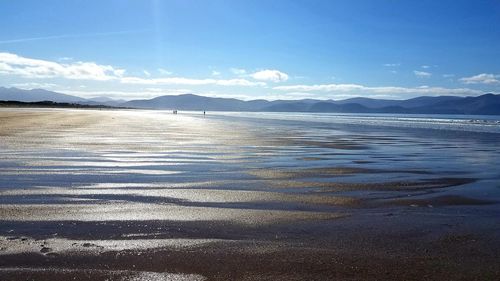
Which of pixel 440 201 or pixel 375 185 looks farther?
pixel 375 185

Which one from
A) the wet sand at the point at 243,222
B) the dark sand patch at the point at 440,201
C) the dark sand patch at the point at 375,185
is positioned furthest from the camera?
the dark sand patch at the point at 375,185

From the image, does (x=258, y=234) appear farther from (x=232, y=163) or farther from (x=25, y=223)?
(x=232, y=163)

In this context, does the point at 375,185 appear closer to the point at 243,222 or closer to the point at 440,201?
the point at 440,201

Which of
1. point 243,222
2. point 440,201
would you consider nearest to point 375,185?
point 440,201

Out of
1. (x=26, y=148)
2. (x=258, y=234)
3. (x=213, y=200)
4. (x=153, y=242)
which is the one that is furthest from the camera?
(x=26, y=148)

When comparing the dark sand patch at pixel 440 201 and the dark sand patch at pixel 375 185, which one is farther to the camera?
the dark sand patch at pixel 375 185

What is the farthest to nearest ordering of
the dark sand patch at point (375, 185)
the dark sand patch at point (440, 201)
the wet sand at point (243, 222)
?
the dark sand patch at point (375, 185)
the dark sand patch at point (440, 201)
the wet sand at point (243, 222)

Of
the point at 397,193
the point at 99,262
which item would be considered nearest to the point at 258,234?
the point at 99,262

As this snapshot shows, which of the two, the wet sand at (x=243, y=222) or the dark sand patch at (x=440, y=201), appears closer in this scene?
the wet sand at (x=243, y=222)

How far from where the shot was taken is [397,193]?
8.97m

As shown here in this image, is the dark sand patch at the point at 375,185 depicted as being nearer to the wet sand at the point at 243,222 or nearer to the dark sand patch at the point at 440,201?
the wet sand at the point at 243,222

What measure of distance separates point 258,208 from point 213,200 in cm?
100

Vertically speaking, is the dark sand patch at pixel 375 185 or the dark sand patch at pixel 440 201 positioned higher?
the dark sand patch at pixel 440 201

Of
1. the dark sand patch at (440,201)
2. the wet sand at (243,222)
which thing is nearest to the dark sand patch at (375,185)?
the wet sand at (243,222)
